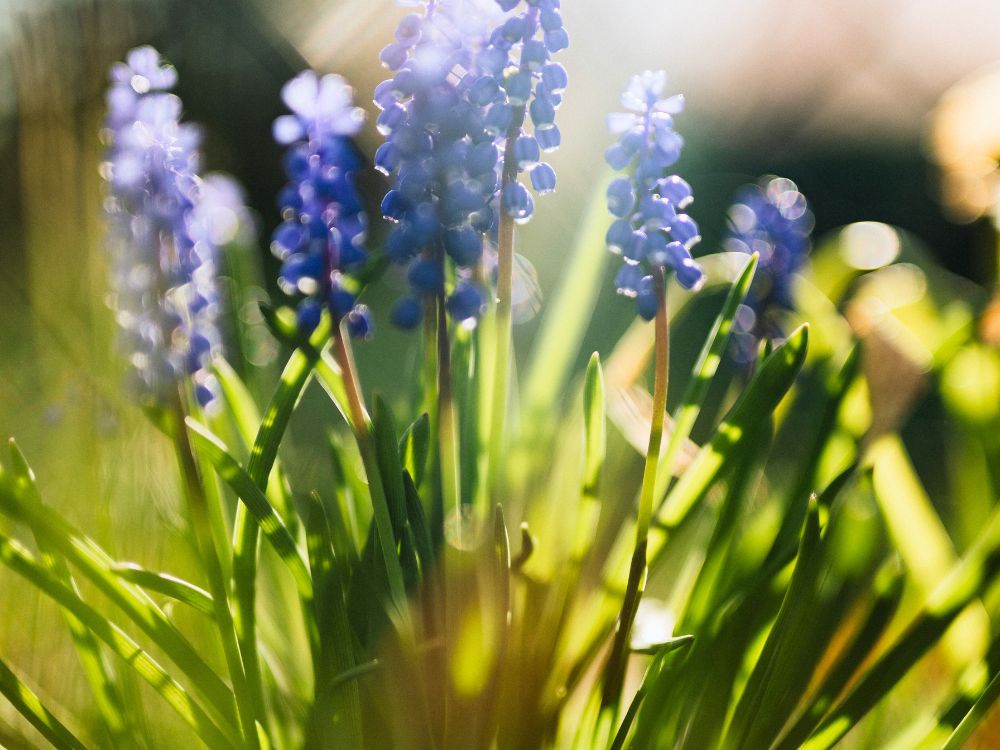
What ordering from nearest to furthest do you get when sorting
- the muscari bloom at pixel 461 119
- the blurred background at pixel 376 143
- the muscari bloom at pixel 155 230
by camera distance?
the muscari bloom at pixel 461 119 → the muscari bloom at pixel 155 230 → the blurred background at pixel 376 143

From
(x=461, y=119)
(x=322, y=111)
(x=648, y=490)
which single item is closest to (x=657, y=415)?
(x=648, y=490)

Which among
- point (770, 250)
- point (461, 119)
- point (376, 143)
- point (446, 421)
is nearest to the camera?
point (461, 119)

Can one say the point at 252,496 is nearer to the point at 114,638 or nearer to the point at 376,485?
the point at 376,485

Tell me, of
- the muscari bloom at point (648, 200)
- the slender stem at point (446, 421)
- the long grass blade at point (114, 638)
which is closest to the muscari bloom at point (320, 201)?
the slender stem at point (446, 421)

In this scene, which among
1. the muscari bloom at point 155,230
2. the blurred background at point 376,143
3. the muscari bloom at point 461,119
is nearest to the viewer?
the muscari bloom at point 461,119

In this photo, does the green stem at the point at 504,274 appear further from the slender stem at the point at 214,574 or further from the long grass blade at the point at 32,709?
the long grass blade at the point at 32,709

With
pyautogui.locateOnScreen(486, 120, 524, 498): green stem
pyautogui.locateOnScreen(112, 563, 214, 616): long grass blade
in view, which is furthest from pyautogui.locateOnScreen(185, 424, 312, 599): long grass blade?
pyautogui.locateOnScreen(486, 120, 524, 498): green stem
